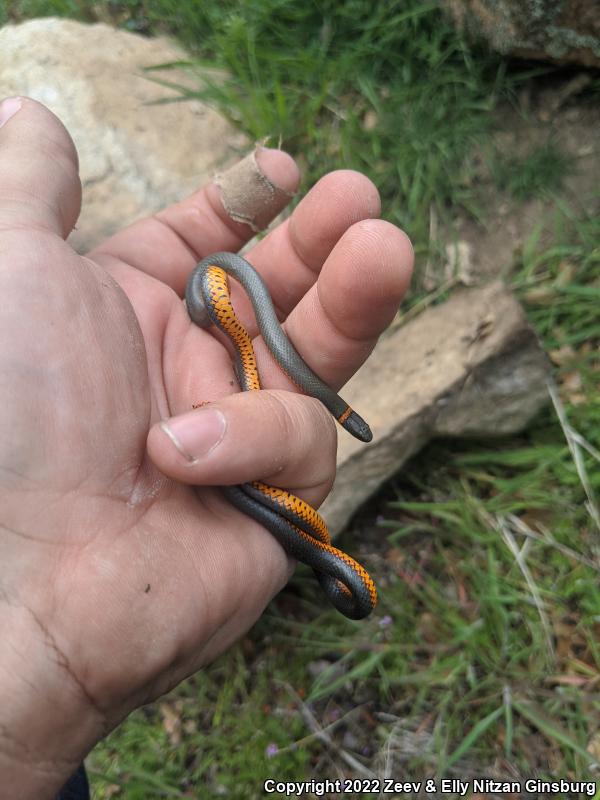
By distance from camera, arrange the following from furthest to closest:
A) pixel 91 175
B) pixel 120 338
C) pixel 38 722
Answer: pixel 91 175, pixel 120 338, pixel 38 722

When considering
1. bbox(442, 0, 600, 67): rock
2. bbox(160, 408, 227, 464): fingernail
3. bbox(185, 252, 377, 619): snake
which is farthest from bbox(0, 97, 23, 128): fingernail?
bbox(442, 0, 600, 67): rock

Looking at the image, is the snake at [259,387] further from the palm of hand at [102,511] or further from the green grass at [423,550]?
the green grass at [423,550]

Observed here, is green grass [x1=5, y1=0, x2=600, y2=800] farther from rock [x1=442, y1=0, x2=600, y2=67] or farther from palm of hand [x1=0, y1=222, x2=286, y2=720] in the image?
palm of hand [x1=0, y1=222, x2=286, y2=720]

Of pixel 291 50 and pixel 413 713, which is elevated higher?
pixel 291 50

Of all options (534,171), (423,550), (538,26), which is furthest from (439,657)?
(538,26)

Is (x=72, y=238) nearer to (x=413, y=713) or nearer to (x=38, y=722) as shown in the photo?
(x=38, y=722)

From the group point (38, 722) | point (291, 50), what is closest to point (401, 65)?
point (291, 50)
